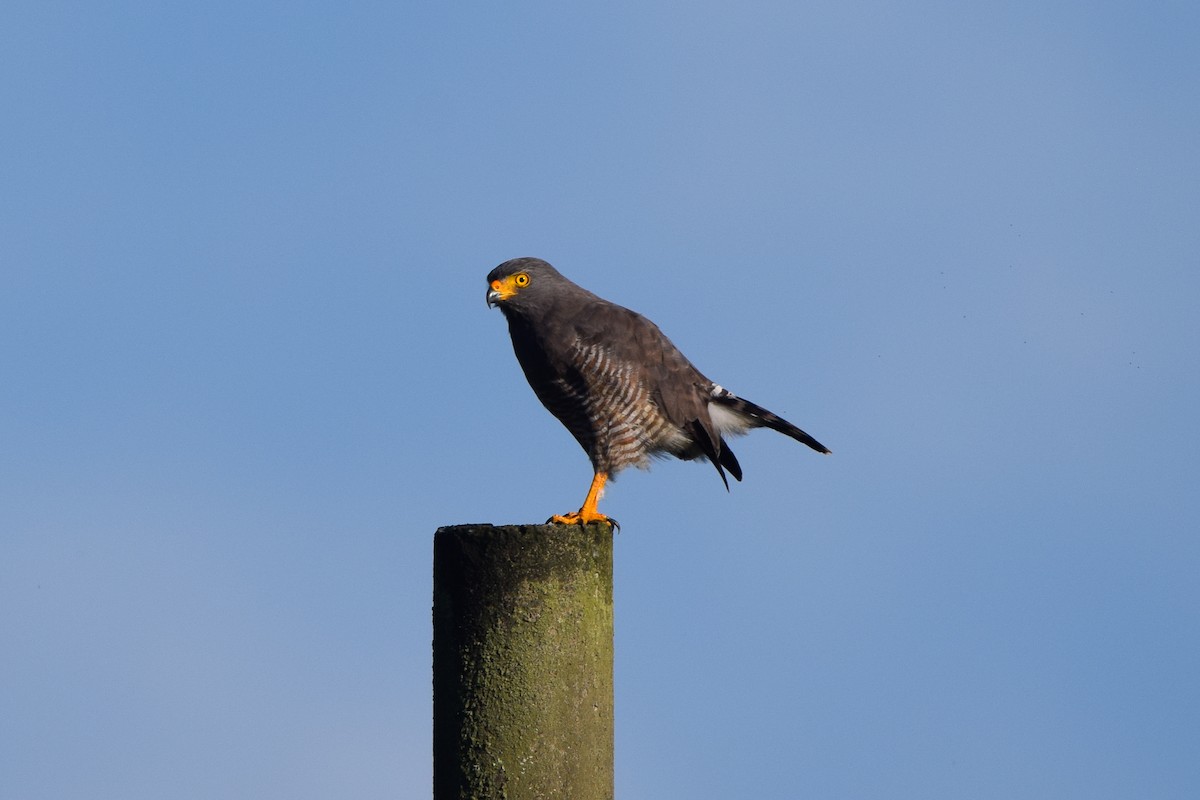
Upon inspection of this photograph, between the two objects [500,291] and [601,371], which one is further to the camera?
[500,291]

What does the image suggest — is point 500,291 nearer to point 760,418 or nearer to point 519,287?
point 519,287

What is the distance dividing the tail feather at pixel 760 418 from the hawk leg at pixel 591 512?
4.13ft

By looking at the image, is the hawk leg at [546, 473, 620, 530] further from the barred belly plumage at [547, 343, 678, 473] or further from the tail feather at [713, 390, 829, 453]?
the tail feather at [713, 390, 829, 453]

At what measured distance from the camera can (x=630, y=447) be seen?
332 inches

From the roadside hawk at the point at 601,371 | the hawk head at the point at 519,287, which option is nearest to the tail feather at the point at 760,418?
the roadside hawk at the point at 601,371

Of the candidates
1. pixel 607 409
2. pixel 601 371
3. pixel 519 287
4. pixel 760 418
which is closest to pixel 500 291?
pixel 519 287

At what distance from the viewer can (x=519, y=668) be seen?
5117 millimetres

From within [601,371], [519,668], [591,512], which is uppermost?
[601,371]

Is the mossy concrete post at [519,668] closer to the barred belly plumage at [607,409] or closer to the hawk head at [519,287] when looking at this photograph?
the barred belly plumage at [607,409]

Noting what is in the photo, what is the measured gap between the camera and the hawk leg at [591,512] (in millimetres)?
7445

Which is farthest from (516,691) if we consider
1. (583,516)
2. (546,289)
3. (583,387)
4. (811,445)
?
(811,445)

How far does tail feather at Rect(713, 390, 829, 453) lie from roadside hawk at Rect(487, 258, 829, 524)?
39 centimetres

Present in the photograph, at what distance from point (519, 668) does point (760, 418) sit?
15.4 ft

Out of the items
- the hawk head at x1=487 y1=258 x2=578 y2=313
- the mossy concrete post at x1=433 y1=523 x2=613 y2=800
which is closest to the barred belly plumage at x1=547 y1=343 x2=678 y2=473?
the hawk head at x1=487 y1=258 x2=578 y2=313
